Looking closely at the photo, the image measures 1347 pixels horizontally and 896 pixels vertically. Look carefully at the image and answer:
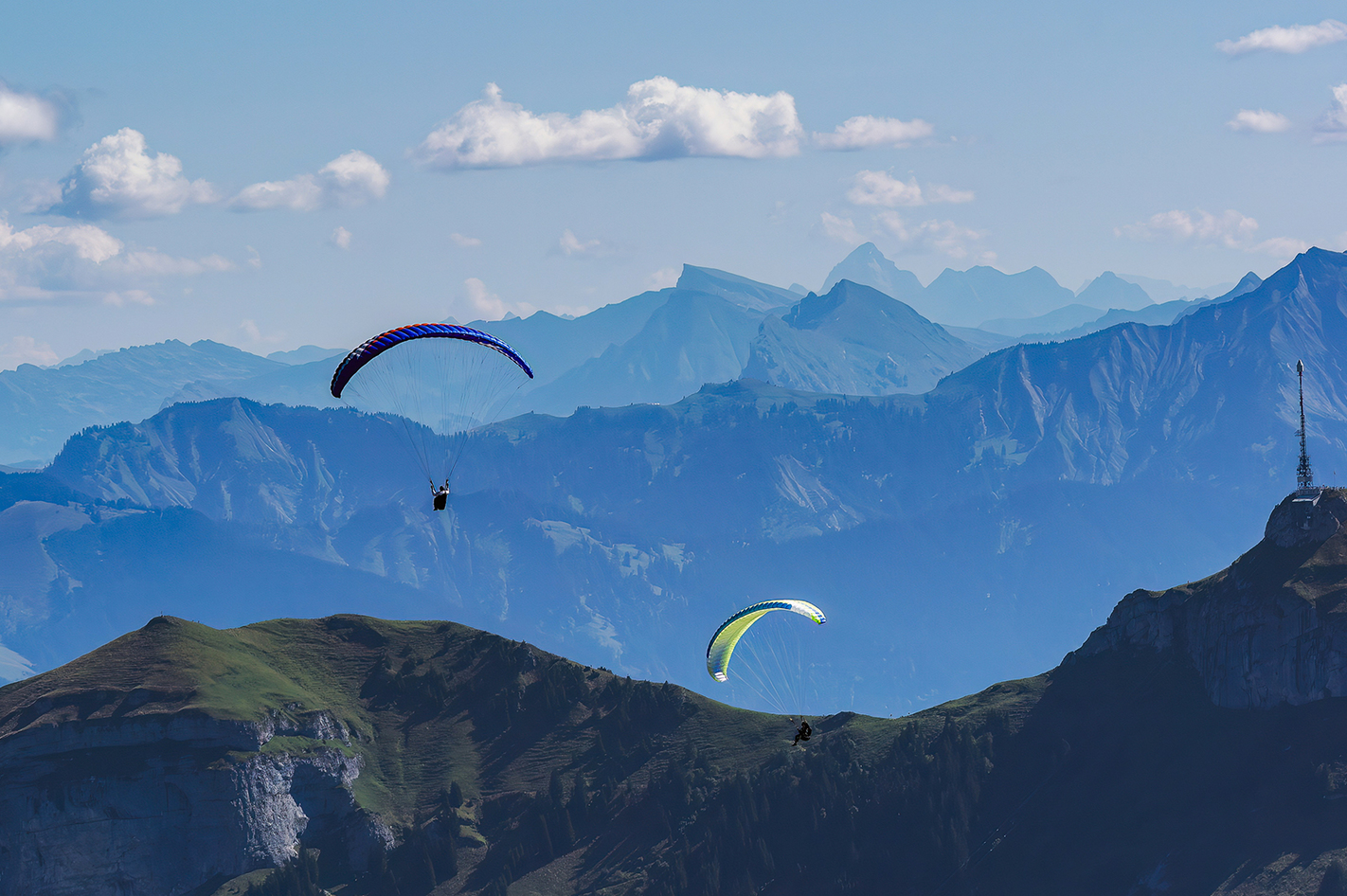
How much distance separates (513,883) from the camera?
198 metres

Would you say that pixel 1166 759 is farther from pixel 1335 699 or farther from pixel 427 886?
pixel 427 886

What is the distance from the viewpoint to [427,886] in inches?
7800

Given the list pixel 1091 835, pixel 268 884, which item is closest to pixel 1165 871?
pixel 1091 835

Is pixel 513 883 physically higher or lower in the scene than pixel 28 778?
lower

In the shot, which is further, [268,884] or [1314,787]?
[268,884]

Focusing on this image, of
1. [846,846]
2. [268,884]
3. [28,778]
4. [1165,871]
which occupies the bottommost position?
[1165,871]

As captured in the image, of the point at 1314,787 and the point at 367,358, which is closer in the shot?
the point at 367,358

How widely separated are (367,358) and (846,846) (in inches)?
4751

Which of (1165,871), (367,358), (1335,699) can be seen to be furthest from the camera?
(1335,699)

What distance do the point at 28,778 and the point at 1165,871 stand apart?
154293 mm

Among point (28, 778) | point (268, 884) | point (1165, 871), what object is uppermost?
point (28, 778)

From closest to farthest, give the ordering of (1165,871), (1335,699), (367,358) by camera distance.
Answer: (367,358) → (1165,871) → (1335,699)

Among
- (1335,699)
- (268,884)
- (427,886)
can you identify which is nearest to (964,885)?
(1335,699)

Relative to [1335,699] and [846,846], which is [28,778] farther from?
[1335,699]
